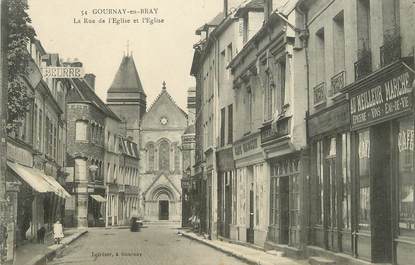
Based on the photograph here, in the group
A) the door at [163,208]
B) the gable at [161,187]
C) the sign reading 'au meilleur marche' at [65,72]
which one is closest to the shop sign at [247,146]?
the sign reading 'au meilleur marche' at [65,72]

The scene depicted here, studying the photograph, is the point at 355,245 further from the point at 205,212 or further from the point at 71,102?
the point at 71,102

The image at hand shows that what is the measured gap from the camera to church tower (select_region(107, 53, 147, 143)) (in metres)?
A: 77.8

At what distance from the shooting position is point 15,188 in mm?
14102

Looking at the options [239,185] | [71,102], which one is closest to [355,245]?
[239,185]

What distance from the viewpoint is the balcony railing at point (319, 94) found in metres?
15.5

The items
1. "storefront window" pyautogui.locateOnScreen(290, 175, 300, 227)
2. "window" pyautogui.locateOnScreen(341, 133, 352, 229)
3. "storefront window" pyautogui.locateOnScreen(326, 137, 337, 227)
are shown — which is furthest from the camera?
"storefront window" pyautogui.locateOnScreen(290, 175, 300, 227)

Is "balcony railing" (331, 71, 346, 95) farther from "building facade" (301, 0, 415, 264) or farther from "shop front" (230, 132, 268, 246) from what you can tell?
"shop front" (230, 132, 268, 246)

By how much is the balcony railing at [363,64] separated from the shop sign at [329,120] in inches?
39.2

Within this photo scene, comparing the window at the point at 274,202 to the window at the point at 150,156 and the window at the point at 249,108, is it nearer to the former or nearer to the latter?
the window at the point at 249,108

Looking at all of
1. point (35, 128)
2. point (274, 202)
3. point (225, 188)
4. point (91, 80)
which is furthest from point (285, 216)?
point (91, 80)

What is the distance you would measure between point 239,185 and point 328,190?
9.76 m

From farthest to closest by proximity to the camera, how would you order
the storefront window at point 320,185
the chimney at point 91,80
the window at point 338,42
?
the chimney at point 91,80 → the storefront window at point 320,185 → the window at point 338,42

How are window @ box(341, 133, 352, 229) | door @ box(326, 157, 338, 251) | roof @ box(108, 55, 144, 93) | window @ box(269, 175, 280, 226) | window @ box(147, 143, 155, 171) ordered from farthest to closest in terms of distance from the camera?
roof @ box(108, 55, 144, 93) < window @ box(147, 143, 155, 171) < window @ box(269, 175, 280, 226) < door @ box(326, 157, 338, 251) < window @ box(341, 133, 352, 229)

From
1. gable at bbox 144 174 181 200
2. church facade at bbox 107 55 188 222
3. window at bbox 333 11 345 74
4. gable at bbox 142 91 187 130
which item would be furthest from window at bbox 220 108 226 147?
Answer: gable at bbox 142 91 187 130
